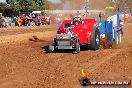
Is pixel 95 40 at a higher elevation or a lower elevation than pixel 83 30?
lower

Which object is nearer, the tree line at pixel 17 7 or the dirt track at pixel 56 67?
the dirt track at pixel 56 67

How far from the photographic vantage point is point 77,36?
1417 cm

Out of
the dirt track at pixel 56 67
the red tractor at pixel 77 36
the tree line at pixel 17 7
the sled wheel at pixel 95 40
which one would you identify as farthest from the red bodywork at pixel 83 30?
the tree line at pixel 17 7

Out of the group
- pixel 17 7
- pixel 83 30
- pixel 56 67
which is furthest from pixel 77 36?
pixel 17 7

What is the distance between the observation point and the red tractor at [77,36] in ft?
45.7

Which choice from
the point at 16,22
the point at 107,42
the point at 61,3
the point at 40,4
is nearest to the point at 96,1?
the point at 61,3

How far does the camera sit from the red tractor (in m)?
13.9

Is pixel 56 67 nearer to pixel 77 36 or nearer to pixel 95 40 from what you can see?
pixel 77 36

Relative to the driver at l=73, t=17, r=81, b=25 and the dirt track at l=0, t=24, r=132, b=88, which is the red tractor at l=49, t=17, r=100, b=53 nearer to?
the driver at l=73, t=17, r=81, b=25

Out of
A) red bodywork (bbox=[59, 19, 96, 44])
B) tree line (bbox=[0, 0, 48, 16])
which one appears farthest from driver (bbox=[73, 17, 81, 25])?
tree line (bbox=[0, 0, 48, 16])

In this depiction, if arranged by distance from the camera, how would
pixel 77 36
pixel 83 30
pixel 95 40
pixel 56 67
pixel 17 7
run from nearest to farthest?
pixel 56 67 → pixel 77 36 → pixel 83 30 → pixel 95 40 → pixel 17 7

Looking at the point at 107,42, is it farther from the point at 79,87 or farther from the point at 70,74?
the point at 79,87

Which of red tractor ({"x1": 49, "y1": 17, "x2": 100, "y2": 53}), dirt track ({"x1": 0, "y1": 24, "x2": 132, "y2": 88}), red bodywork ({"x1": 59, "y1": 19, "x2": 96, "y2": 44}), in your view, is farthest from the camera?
red bodywork ({"x1": 59, "y1": 19, "x2": 96, "y2": 44})

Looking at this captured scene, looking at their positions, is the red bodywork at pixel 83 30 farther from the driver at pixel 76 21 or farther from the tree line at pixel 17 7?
the tree line at pixel 17 7
